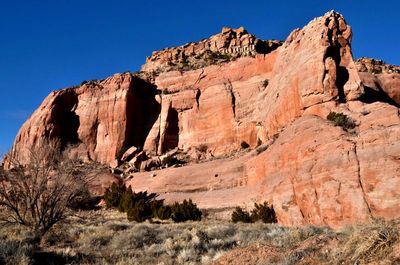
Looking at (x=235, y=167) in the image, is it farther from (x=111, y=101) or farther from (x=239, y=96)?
(x=111, y=101)

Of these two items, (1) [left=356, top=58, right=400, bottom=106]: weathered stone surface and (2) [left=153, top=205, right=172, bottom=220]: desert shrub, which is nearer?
(1) [left=356, top=58, right=400, bottom=106]: weathered stone surface

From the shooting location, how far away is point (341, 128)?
78.8ft

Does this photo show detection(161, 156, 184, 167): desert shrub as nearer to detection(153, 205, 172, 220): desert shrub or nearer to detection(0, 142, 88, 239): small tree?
detection(153, 205, 172, 220): desert shrub

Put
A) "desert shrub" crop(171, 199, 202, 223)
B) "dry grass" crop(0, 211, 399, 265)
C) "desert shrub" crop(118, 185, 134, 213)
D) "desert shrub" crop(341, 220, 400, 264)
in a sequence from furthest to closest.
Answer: "desert shrub" crop(118, 185, 134, 213), "desert shrub" crop(171, 199, 202, 223), "dry grass" crop(0, 211, 399, 265), "desert shrub" crop(341, 220, 400, 264)

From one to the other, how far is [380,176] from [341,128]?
15.6ft

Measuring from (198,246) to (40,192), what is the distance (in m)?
9.23

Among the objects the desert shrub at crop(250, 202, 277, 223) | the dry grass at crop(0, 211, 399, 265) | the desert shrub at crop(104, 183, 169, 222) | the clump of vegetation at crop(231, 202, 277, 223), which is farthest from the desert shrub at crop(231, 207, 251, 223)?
the dry grass at crop(0, 211, 399, 265)

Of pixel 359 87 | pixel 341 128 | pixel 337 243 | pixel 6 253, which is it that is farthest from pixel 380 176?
pixel 6 253

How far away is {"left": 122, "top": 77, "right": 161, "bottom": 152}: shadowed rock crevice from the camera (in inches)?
2203

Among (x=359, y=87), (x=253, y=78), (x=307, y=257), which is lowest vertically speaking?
(x=307, y=257)

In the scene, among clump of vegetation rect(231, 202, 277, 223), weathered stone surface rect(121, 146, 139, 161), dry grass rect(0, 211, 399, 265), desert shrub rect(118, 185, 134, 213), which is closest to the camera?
dry grass rect(0, 211, 399, 265)

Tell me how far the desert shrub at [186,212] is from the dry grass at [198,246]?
1106cm

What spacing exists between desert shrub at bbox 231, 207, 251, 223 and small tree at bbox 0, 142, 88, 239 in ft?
39.6

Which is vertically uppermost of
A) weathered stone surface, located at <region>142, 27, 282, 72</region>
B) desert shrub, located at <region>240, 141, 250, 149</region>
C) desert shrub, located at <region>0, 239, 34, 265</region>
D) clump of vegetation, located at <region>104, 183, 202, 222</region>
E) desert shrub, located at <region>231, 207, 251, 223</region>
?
weathered stone surface, located at <region>142, 27, 282, 72</region>
